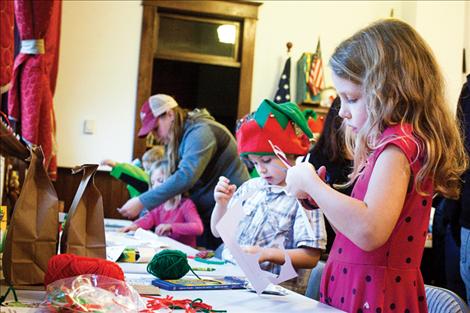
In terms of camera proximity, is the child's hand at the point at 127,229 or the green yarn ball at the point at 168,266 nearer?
the green yarn ball at the point at 168,266

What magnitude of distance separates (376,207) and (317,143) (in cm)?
134

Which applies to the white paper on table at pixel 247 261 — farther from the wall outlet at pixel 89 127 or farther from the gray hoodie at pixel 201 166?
the wall outlet at pixel 89 127

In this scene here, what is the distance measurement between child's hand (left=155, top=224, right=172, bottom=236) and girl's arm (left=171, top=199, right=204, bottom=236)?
0.9 inches

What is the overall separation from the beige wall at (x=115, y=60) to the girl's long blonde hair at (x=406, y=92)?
4.55 m

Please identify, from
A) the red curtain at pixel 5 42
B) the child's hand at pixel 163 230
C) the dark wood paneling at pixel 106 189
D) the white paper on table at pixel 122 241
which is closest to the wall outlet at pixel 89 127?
the dark wood paneling at pixel 106 189

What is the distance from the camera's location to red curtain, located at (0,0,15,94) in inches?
82.1

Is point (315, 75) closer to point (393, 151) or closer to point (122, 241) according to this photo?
point (122, 241)

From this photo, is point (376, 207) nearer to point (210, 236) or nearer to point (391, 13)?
point (210, 236)

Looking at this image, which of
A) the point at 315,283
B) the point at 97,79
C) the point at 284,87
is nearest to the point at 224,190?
the point at 315,283

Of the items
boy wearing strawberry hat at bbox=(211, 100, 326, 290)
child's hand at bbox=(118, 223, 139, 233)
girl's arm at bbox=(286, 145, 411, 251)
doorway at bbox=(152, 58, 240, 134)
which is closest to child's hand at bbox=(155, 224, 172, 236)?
child's hand at bbox=(118, 223, 139, 233)

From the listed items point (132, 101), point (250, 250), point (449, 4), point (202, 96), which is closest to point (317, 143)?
point (250, 250)

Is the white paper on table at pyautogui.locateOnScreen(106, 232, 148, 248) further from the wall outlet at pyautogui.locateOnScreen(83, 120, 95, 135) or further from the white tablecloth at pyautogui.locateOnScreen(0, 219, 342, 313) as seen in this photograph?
the wall outlet at pyautogui.locateOnScreen(83, 120, 95, 135)

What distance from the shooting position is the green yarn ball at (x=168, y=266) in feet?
4.88

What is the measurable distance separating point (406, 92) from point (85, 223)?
2.36ft
